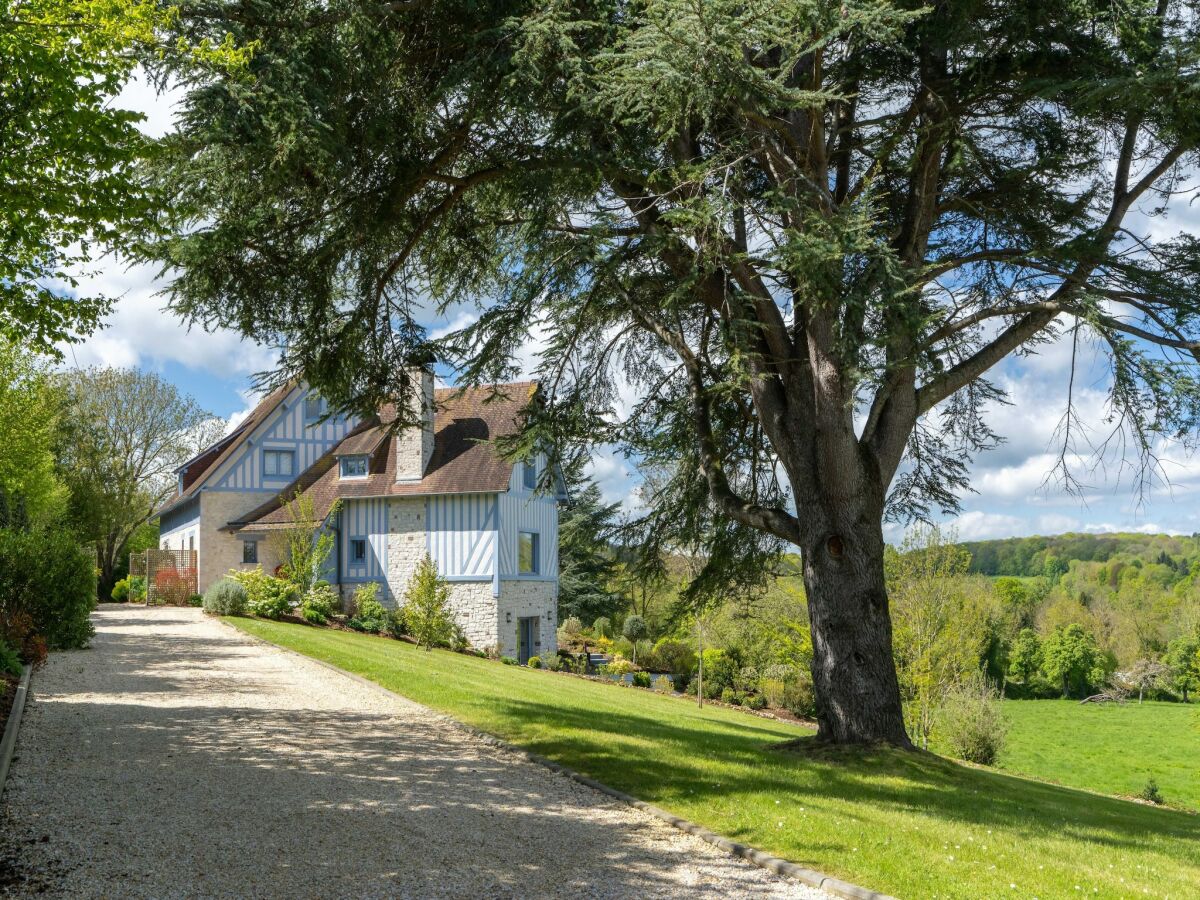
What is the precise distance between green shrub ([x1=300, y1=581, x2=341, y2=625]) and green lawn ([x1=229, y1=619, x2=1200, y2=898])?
45.9 ft

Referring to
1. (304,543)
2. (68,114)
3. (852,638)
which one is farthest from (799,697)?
(68,114)

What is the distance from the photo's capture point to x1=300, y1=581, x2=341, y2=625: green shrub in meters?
25.4

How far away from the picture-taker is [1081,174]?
9867 mm

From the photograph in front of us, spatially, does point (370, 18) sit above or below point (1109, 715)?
above

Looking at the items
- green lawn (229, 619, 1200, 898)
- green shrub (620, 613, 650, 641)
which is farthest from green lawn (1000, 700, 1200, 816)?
green lawn (229, 619, 1200, 898)

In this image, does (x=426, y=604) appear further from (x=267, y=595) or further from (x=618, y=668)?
(x=618, y=668)

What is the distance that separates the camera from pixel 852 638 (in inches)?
378

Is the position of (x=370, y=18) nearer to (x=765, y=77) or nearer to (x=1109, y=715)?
(x=765, y=77)

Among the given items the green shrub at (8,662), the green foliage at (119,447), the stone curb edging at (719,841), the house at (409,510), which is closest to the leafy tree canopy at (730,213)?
the stone curb edging at (719,841)

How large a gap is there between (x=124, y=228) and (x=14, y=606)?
Answer: 9.73m

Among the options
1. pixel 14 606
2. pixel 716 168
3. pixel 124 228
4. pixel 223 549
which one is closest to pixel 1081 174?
pixel 716 168

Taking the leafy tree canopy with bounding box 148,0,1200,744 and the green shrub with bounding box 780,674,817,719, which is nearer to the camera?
the leafy tree canopy with bounding box 148,0,1200,744

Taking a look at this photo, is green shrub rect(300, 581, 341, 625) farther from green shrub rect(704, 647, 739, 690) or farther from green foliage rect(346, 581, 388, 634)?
green shrub rect(704, 647, 739, 690)

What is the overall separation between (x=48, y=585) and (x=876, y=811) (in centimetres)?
1368
